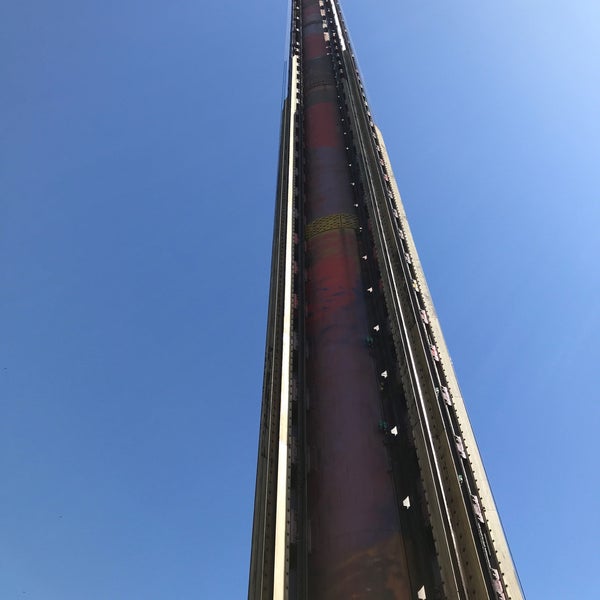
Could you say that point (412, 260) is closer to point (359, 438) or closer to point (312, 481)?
point (359, 438)

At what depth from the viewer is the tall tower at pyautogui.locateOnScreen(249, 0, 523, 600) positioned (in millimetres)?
6219

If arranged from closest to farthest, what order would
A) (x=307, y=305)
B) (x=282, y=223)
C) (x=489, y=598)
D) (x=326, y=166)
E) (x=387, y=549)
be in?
(x=489, y=598), (x=387, y=549), (x=307, y=305), (x=282, y=223), (x=326, y=166)

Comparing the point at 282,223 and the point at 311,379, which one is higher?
the point at 282,223

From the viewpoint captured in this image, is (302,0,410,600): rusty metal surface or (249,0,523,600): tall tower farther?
(302,0,410,600): rusty metal surface

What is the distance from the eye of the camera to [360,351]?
1027cm

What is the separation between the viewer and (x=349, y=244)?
522 inches

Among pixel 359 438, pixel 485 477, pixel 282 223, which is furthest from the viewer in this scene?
pixel 282 223

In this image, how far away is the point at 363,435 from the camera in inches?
336

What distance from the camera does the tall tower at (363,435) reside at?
20.4 feet

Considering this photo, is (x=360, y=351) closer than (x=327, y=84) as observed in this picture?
Yes

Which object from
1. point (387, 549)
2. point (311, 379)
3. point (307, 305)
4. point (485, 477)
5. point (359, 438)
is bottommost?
point (387, 549)

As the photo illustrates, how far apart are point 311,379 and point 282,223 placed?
16.2 feet

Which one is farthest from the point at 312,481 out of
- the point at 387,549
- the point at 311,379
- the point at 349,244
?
the point at 349,244

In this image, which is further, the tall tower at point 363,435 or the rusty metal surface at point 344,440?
the rusty metal surface at point 344,440
